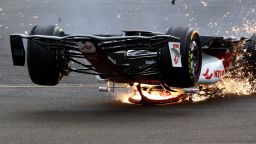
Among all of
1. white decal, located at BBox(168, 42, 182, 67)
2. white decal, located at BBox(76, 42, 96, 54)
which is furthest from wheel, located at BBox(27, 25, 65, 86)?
white decal, located at BBox(168, 42, 182, 67)

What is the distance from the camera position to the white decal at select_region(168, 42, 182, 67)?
388 inches

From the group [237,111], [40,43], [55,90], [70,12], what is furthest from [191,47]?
[70,12]

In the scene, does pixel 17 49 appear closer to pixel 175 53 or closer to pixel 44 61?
pixel 44 61

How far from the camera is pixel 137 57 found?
1041 centimetres

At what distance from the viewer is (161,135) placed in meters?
8.48

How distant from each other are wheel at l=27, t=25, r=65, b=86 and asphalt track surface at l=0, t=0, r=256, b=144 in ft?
1.45

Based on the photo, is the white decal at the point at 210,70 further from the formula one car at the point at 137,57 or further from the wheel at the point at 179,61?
the wheel at the point at 179,61

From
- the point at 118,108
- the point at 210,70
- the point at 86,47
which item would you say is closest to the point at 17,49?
the point at 86,47

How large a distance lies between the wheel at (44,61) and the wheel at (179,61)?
4.62 ft

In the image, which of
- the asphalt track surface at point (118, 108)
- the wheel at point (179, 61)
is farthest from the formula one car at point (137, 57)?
the asphalt track surface at point (118, 108)

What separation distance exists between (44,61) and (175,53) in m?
1.74

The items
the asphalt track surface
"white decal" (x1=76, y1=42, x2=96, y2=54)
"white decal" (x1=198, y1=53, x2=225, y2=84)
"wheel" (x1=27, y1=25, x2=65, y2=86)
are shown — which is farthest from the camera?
"white decal" (x1=198, y1=53, x2=225, y2=84)

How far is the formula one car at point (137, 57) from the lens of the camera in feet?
32.3

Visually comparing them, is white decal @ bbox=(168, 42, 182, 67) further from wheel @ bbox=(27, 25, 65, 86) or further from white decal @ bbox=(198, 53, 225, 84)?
wheel @ bbox=(27, 25, 65, 86)
